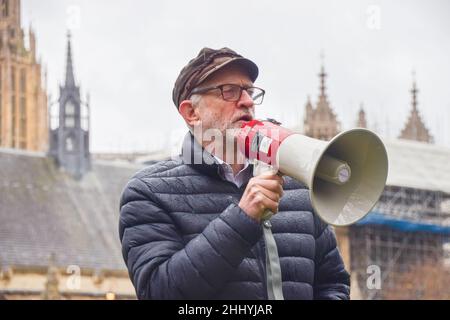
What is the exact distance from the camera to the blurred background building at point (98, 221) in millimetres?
45938

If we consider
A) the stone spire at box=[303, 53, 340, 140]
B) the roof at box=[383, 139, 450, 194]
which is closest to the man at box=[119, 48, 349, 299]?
the roof at box=[383, 139, 450, 194]

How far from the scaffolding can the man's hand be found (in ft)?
144

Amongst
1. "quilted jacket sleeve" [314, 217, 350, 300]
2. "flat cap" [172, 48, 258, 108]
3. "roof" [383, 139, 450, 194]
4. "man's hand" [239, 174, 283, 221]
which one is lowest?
"roof" [383, 139, 450, 194]

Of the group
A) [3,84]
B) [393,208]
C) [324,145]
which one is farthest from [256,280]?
[3,84]

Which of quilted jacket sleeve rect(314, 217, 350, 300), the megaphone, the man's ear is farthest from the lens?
quilted jacket sleeve rect(314, 217, 350, 300)

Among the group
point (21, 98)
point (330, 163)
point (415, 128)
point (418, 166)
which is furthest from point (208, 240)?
point (21, 98)

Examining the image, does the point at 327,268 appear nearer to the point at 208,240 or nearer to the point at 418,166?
the point at 208,240

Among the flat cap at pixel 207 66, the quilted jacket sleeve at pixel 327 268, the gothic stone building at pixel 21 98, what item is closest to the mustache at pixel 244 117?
the flat cap at pixel 207 66

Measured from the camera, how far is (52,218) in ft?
158

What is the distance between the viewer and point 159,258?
3.74m

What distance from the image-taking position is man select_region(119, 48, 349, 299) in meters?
3.64

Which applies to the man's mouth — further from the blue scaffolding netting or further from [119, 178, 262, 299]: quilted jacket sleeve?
the blue scaffolding netting
